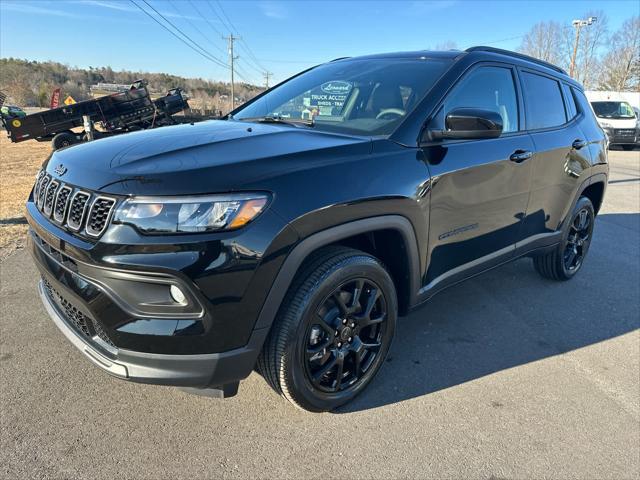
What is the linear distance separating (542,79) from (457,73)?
1.38m

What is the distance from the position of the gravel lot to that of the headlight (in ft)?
3.66

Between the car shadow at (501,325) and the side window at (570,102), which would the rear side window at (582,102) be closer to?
the side window at (570,102)

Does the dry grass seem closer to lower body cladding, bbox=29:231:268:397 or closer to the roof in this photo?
lower body cladding, bbox=29:231:268:397

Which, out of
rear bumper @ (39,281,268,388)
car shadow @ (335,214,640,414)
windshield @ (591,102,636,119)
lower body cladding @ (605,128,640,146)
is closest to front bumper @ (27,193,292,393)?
rear bumper @ (39,281,268,388)

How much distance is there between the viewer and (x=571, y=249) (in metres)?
4.43

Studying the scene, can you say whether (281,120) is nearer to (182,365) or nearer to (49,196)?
(49,196)

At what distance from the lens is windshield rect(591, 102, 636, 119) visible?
1978cm

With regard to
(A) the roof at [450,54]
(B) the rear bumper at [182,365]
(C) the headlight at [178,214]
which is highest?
(A) the roof at [450,54]

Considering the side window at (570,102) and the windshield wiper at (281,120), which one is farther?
the side window at (570,102)

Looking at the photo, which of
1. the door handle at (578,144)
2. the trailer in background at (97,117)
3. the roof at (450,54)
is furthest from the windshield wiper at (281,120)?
the trailer in background at (97,117)

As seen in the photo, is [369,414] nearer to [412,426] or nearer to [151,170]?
[412,426]

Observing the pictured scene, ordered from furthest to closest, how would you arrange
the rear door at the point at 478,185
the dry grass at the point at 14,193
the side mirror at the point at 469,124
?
the dry grass at the point at 14,193 → the rear door at the point at 478,185 → the side mirror at the point at 469,124

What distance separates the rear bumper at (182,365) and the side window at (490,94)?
1.82 metres

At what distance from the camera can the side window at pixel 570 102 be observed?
4.04 m
